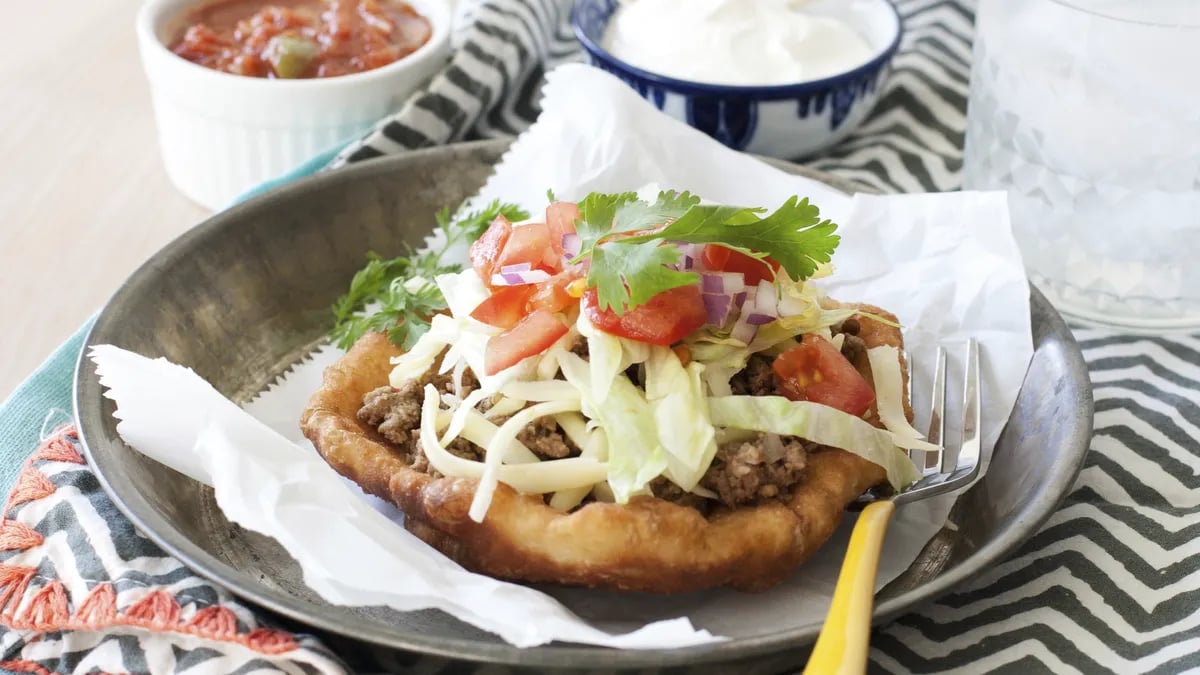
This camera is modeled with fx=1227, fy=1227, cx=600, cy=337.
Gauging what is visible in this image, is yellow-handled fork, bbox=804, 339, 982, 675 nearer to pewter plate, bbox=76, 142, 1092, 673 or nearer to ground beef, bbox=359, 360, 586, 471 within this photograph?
pewter plate, bbox=76, 142, 1092, 673

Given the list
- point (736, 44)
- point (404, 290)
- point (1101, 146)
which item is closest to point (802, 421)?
point (404, 290)

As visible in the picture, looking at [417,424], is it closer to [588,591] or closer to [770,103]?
[588,591]

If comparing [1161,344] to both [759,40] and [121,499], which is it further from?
[121,499]

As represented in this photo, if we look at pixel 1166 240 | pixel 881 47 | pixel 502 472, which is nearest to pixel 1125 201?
pixel 1166 240

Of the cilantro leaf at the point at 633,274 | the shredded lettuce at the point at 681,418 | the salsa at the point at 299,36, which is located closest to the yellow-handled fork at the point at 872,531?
the shredded lettuce at the point at 681,418

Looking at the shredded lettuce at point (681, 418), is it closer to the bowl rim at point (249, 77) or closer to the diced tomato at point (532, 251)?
the diced tomato at point (532, 251)

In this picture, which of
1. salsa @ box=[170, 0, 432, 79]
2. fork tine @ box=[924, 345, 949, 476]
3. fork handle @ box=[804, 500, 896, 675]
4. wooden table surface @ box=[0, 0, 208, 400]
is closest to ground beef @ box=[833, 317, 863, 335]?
fork tine @ box=[924, 345, 949, 476]

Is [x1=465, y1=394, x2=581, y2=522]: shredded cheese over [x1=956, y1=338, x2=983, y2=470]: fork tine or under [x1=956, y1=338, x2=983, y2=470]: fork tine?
over

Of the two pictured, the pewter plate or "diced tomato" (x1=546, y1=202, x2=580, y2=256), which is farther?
"diced tomato" (x1=546, y1=202, x2=580, y2=256)
